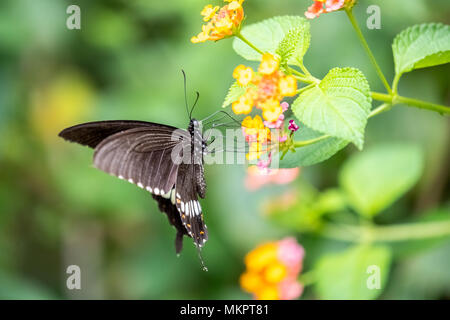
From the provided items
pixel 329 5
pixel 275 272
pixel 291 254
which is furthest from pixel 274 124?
pixel 291 254

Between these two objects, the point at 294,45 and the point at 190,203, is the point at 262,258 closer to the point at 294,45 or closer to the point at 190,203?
the point at 190,203

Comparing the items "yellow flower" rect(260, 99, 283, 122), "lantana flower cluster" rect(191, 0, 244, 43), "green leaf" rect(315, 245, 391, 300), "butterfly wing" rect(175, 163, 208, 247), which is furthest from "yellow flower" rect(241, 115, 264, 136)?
"green leaf" rect(315, 245, 391, 300)

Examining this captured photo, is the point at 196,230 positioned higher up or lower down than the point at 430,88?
lower down

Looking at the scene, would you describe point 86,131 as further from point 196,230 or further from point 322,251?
point 322,251

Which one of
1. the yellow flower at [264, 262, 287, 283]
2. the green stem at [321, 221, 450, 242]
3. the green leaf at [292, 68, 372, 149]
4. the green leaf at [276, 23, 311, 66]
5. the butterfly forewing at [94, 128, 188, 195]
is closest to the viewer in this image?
the green leaf at [292, 68, 372, 149]

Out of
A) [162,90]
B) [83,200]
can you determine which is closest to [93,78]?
[162,90]

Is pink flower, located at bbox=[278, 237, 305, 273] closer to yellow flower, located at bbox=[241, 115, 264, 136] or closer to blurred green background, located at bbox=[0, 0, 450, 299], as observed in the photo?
blurred green background, located at bbox=[0, 0, 450, 299]

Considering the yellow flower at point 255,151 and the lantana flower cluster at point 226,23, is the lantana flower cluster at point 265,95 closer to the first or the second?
the yellow flower at point 255,151
